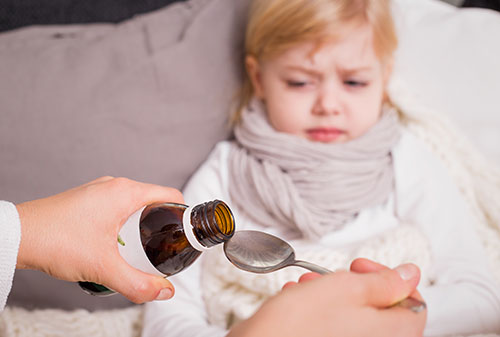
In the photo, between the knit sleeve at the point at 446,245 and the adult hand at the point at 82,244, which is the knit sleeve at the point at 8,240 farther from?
the knit sleeve at the point at 446,245

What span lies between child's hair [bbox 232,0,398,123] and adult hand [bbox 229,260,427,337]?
637mm

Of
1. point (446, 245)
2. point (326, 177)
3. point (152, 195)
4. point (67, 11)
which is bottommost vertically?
point (446, 245)

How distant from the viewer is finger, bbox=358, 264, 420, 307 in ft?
1.59

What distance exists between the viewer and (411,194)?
110 centimetres

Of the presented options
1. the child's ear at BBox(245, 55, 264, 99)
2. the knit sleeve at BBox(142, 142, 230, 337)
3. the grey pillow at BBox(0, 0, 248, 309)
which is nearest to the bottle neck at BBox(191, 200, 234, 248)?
the knit sleeve at BBox(142, 142, 230, 337)

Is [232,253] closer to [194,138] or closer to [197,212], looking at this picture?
[197,212]

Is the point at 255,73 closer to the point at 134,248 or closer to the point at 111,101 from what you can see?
the point at 111,101

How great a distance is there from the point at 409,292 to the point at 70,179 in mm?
713

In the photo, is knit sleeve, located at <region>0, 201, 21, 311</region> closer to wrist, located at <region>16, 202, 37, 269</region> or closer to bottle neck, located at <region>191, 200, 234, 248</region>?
wrist, located at <region>16, 202, 37, 269</region>

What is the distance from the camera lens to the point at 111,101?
3.34ft

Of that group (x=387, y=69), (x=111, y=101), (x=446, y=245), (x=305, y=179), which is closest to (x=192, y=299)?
(x=305, y=179)

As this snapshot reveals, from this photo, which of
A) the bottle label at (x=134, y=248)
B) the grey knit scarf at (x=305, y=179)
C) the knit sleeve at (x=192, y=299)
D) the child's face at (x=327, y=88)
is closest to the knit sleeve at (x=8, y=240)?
the bottle label at (x=134, y=248)

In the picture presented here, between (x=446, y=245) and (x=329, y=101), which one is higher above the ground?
(x=329, y=101)

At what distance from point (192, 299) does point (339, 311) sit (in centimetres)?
58
